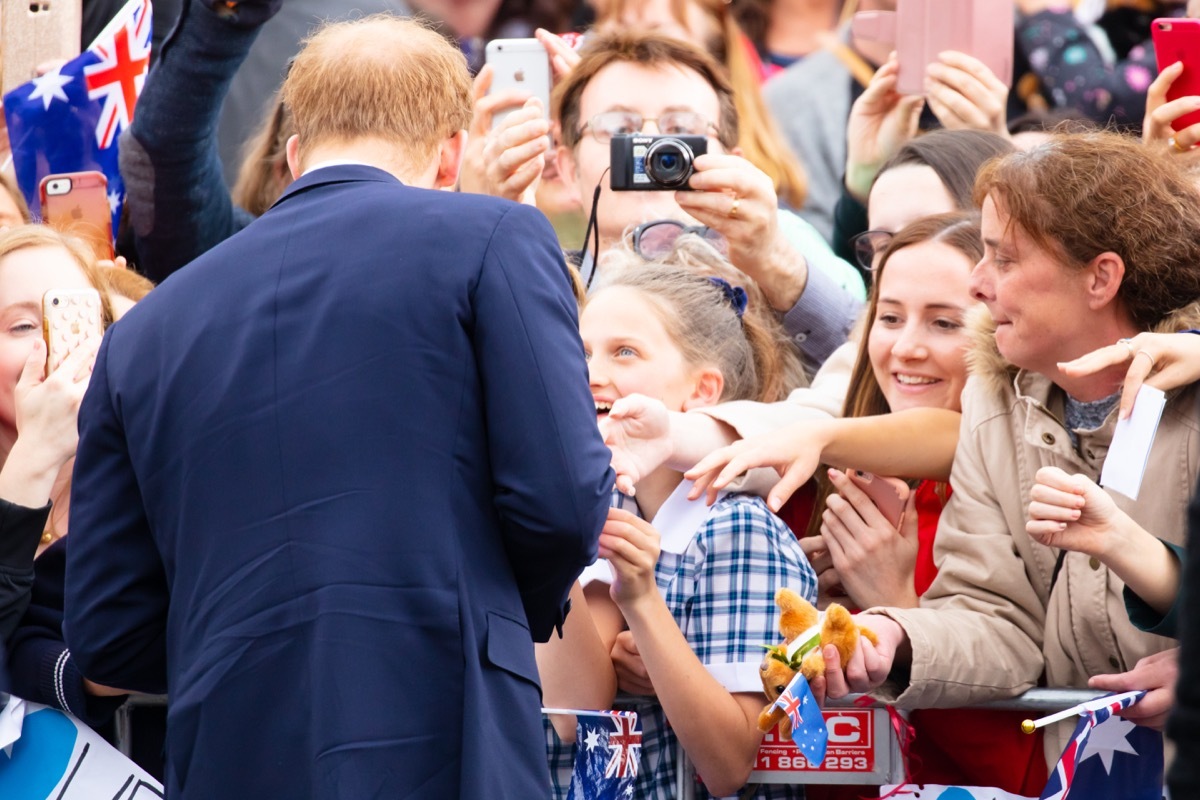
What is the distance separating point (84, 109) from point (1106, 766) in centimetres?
279

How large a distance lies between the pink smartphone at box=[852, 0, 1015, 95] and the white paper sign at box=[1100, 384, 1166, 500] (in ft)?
5.74

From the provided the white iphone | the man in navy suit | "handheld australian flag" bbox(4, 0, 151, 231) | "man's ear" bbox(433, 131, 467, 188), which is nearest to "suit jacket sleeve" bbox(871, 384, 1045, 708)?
the man in navy suit

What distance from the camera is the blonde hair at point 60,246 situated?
3.19 meters

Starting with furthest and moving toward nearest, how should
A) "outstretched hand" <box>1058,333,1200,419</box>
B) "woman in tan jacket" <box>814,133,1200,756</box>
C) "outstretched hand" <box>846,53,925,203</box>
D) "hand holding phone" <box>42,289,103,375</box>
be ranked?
"outstretched hand" <box>846,53,925,203</box>, "hand holding phone" <box>42,289,103,375</box>, "woman in tan jacket" <box>814,133,1200,756</box>, "outstretched hand" <box>1058,333,1200,419</box>

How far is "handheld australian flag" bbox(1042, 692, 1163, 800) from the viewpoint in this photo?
2.44m

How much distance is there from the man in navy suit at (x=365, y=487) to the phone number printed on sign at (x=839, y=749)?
69cm

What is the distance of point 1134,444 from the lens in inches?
93.2

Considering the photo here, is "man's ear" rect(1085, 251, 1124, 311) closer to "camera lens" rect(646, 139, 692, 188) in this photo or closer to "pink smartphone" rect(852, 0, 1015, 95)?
"camera lens" rect(646, 139, 692, 188)

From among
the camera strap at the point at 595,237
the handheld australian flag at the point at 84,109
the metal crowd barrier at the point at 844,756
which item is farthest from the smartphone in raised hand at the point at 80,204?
the metal crowd barrier at the point at 844,756

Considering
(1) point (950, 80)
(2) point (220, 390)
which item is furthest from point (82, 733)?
(1) point (950, 80)

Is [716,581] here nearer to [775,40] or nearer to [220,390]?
[220,390]

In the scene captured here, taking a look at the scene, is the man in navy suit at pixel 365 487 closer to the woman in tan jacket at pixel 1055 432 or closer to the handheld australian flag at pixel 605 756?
the handheld australian flag at pixel 605 756

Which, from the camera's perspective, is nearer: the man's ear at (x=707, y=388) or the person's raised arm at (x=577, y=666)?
the person's raised arm at (x=577, y=666)

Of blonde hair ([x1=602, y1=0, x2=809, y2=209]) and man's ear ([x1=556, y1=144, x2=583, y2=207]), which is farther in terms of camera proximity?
blonde hair ([x1=602, y1=0, x2=809, y2=209])
